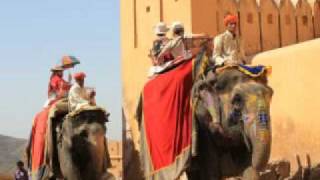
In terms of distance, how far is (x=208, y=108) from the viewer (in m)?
6.36

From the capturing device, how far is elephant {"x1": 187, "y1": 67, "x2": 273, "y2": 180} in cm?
593

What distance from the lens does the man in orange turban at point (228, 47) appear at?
259 inches

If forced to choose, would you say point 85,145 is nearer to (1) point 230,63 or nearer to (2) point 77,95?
(2) point 77,95

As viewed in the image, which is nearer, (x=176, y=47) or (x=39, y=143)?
(x=176, y=47)

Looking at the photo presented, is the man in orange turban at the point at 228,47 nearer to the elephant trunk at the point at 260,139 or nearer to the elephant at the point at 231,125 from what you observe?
the elephant at the point at 231,125

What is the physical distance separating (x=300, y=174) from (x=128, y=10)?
9.72 metres

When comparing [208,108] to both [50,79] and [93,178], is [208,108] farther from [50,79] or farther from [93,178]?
[50,79]

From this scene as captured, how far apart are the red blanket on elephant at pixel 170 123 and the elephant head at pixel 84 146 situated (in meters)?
0.69

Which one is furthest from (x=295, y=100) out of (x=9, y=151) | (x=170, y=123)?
(x=9, y=151)

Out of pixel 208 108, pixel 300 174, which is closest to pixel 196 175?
pixel 208 108

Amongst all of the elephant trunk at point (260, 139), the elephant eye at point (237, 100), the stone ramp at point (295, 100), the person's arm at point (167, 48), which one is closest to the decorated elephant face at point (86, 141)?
the person's arm at point (167, 48)

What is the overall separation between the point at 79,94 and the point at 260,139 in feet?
8.94

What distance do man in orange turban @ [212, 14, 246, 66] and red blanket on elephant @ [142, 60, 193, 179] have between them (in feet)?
0.96

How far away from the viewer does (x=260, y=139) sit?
19.2ft
